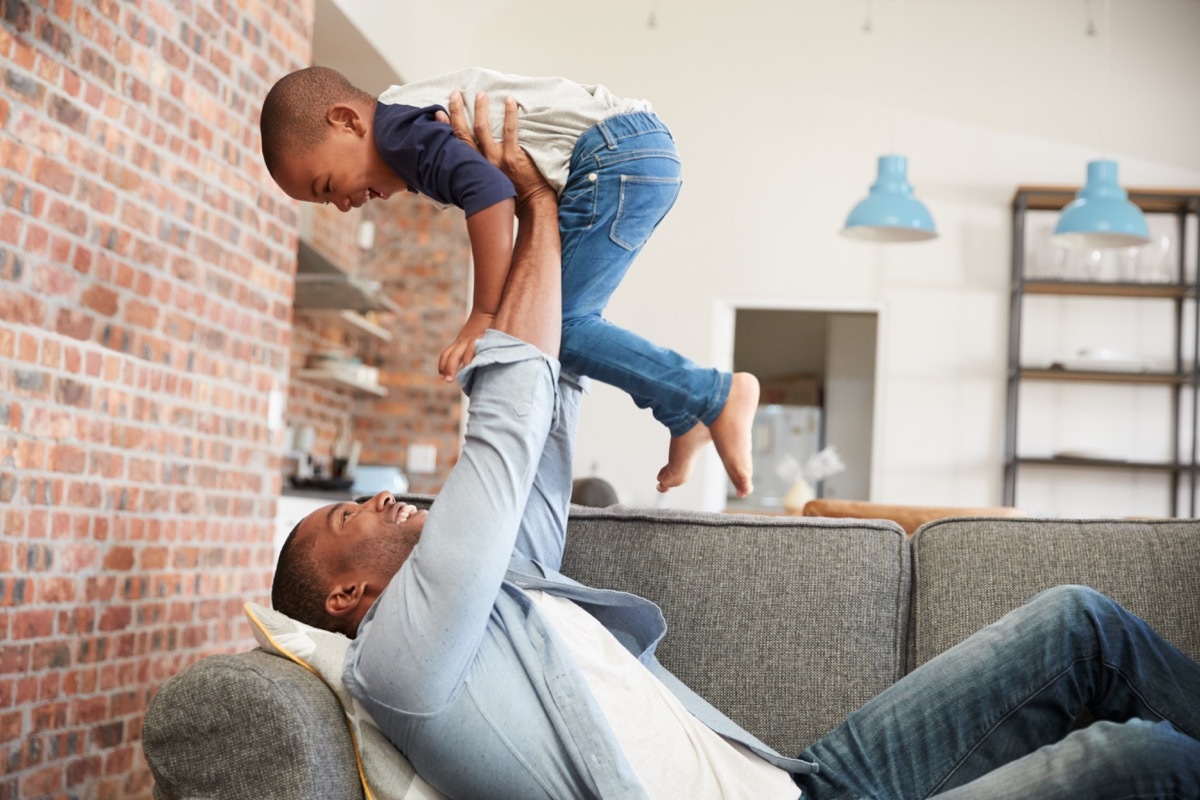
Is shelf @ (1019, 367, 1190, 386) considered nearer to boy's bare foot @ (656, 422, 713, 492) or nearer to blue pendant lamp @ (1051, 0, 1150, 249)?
blue pendant lamp @ (1051, 0, 1150, 249)

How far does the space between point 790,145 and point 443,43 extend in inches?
83.8

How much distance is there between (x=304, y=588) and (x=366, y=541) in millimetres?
116

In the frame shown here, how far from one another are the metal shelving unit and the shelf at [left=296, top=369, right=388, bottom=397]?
3593 millimetres

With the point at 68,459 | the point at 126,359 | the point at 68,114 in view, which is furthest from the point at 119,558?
the point at 68,114

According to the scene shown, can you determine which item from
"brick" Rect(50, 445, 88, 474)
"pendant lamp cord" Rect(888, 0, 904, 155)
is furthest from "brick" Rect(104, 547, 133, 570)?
"pendant lamp cord" Rect(888, 0, 904, 155)

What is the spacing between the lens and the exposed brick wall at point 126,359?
9.68ft

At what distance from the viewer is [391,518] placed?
1.69m

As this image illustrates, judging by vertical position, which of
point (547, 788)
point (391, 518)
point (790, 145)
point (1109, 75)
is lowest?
point (547, 788)

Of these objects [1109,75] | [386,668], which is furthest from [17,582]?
[1109,75]

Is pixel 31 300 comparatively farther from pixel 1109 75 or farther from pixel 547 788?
pixel 1109 75

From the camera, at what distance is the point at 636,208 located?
75.9 inches

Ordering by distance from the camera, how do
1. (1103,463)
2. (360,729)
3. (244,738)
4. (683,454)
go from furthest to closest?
(1103,463), (683,454), (360,729), (244,738)

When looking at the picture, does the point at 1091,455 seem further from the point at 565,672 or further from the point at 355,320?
the point at 565,672

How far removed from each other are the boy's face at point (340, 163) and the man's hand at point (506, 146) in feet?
0.45
